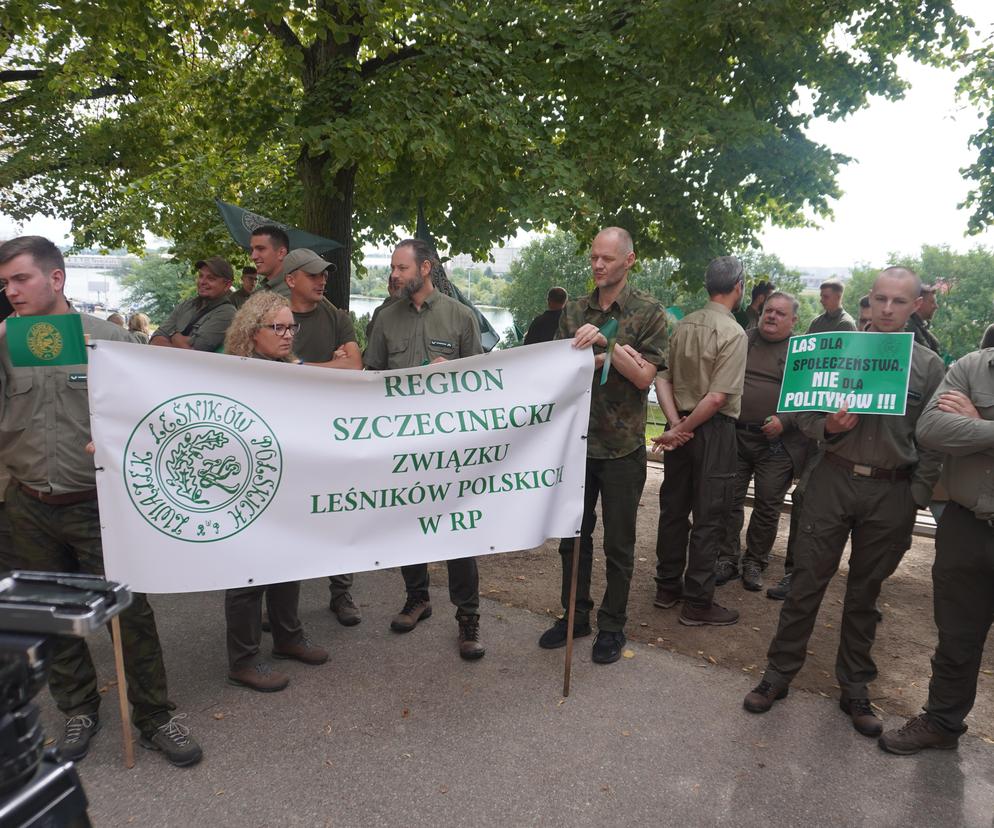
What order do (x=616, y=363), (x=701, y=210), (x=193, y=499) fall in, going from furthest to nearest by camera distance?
(x=701, y=210), (x=616, y=363), (x=193, y=499)

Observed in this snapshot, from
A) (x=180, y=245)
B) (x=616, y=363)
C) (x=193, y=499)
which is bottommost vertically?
(x=193, y=499)

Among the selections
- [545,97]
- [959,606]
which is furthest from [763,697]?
[545,97]

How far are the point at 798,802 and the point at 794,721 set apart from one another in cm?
66

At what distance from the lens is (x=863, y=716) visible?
365 centimetres

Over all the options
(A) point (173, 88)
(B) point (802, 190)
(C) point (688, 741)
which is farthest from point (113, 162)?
(C) point (688, 741)

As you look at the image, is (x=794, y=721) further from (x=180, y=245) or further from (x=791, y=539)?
(x=180, y=245)

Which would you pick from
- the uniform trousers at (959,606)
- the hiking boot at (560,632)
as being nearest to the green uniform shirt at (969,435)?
the uniform trousers at (959,606)

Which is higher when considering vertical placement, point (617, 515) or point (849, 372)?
point (849, 372)

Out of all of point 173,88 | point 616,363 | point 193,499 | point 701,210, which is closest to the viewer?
point 193,499

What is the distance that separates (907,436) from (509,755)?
232 centimetres

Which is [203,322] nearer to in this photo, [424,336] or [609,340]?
[424,336]

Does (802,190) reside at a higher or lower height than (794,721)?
higher

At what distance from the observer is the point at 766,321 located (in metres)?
5.67

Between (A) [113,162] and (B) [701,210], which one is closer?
(B) [701,210]
